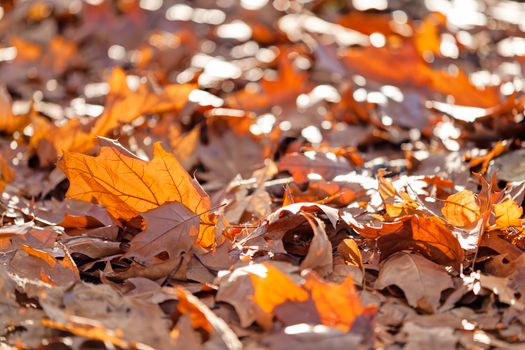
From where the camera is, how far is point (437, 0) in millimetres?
3609

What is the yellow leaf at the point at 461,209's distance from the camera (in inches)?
59.4

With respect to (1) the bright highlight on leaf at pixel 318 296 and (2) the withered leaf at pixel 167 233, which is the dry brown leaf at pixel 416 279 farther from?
(2) the withered leaf at pixel 167 233

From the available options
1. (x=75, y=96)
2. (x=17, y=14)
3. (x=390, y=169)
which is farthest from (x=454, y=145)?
(x=17, y=14)

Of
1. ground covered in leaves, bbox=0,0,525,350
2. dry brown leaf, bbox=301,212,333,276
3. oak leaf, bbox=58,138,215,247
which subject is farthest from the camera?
oak leaf, bbox=58,138,215,247

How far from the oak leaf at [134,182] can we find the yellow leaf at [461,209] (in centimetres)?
53

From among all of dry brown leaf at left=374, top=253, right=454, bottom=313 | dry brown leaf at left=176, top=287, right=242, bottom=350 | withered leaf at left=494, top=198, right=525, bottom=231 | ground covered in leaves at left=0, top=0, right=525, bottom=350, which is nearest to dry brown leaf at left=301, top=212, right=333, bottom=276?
ground covered in leaves at left=0, top=0, right=525, bottom=350

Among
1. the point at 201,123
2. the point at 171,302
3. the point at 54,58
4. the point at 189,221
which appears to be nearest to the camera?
the point at 171,302

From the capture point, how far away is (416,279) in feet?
4.54

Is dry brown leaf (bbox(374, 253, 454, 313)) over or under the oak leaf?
under

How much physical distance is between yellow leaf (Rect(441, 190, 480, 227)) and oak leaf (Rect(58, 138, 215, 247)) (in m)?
0.53

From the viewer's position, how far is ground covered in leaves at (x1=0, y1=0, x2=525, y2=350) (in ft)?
4.15

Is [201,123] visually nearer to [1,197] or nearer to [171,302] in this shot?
[1,197]

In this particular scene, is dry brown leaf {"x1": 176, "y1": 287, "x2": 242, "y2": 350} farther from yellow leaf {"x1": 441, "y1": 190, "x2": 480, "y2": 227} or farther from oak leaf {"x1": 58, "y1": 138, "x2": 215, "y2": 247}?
yellow leaf {"x1": 441, "y1": 190, "x2": 480, "y2": 227}

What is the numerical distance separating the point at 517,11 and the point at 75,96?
86.9 inches
